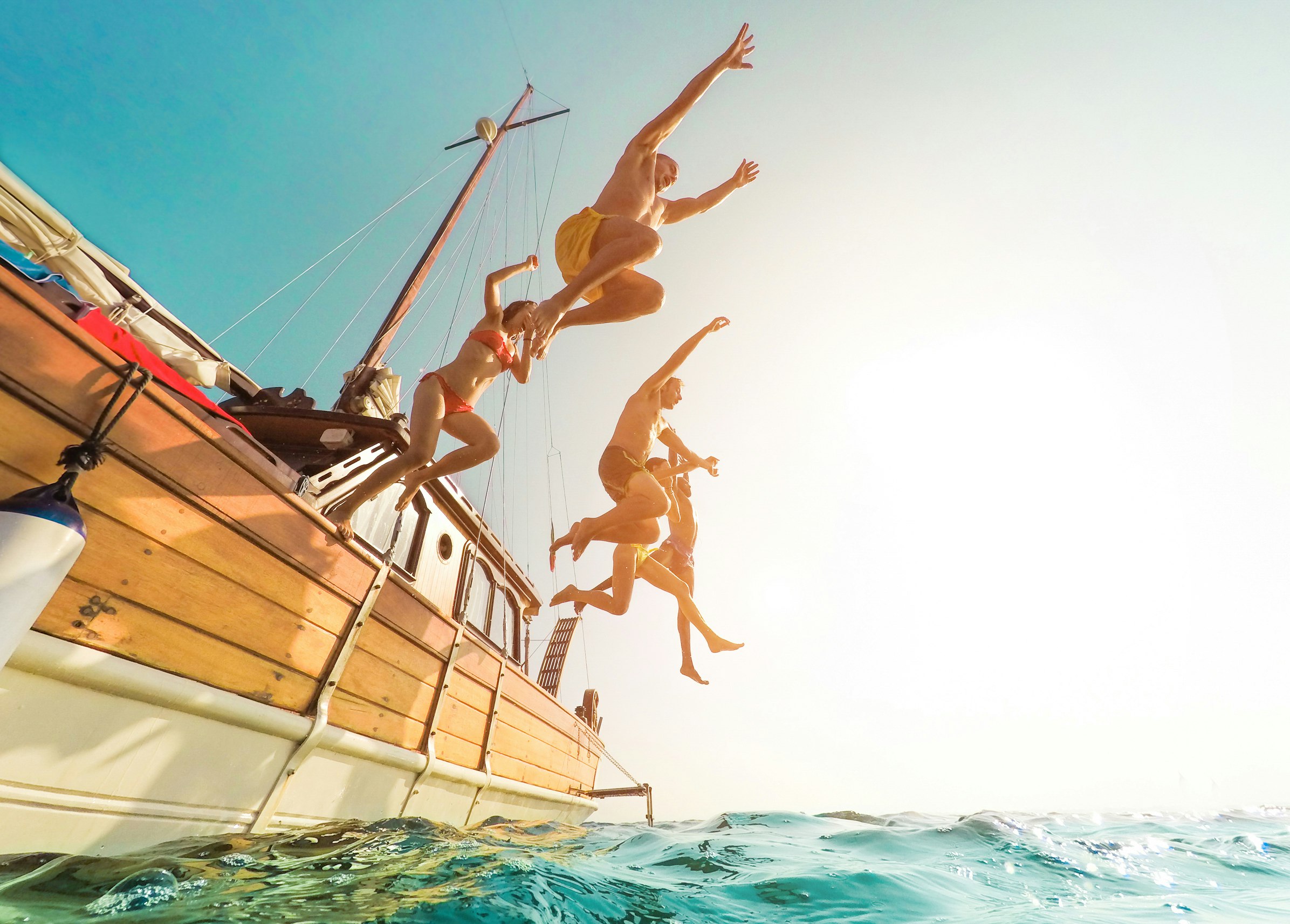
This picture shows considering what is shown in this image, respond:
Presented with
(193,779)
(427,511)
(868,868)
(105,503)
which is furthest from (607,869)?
(427,511)

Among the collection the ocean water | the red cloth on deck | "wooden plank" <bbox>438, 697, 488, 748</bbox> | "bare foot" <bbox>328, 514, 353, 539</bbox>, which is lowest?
the ocean water

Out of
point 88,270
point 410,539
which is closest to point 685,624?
point 410,539

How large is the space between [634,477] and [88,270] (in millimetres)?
3987

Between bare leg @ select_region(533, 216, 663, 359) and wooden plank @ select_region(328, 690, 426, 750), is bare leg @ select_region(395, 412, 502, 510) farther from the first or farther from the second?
bare leg @ select_region(533, 216, 663, 359)

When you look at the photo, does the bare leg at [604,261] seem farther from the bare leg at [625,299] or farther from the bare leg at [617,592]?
the bare leg at [617,592]

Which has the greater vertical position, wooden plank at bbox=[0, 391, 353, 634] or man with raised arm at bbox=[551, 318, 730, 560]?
man with raised arm at bbox=[551, 318, 730, 560]

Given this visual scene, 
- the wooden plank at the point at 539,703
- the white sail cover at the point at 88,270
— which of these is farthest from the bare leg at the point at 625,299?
the wooden plank at the point at 539,703

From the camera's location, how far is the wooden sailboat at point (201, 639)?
1.77 m

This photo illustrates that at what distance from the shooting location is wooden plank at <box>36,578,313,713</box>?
1.84 m

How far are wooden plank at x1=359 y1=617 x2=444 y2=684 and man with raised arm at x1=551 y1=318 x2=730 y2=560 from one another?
1361 millimetres

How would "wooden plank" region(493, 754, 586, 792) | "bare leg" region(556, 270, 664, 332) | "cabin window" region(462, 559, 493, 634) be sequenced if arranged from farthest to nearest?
"cabin window" region(462, 559, 493, 634) < "wooden plank" region(493, 754, 586, 792) < "bare leg" region(556, 270, 664, 332)

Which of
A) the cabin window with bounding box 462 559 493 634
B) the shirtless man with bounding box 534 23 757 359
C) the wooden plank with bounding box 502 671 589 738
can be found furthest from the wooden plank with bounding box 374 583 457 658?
the cabin window with bounding box 462 559 493 634

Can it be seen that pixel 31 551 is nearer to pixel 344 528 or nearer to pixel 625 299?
pixel 344 528

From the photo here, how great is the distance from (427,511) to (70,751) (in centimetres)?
387
